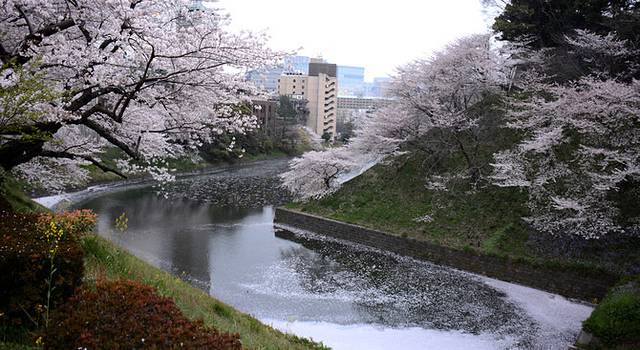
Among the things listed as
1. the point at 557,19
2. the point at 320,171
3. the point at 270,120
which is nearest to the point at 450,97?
the point at 557,19

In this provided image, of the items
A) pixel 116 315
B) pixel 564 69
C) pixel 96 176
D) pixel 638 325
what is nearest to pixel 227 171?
pixel 96 176

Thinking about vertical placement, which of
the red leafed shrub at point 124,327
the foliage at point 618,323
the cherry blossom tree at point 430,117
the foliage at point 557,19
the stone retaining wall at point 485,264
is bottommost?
the stone retaining wall at point 485,264

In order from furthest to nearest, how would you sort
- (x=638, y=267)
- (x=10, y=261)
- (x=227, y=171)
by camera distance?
(x=227, y=171) → (x=638, y=267) → (x=10, y=261)

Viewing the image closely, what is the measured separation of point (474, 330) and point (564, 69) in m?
13.6

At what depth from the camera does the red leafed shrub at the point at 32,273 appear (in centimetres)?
372

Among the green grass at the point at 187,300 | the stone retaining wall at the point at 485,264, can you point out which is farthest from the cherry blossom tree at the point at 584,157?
the green grass at the point at 187,300

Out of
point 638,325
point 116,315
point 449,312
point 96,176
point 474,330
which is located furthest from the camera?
point 96,176

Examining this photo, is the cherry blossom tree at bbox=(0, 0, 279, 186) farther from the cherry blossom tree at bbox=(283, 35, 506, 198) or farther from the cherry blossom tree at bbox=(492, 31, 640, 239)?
the cherry blossom tree at bbox=(283, 35, 506, 198)

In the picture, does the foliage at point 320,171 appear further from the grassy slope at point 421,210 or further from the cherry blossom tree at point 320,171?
the grassy slope at point 421,210

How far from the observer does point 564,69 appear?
1852 cm

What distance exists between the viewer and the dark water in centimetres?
1005

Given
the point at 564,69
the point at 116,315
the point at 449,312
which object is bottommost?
the point at 449,312

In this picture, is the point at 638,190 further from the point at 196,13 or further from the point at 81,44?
the point at 81,44

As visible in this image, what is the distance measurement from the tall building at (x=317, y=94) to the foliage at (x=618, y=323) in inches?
2558
